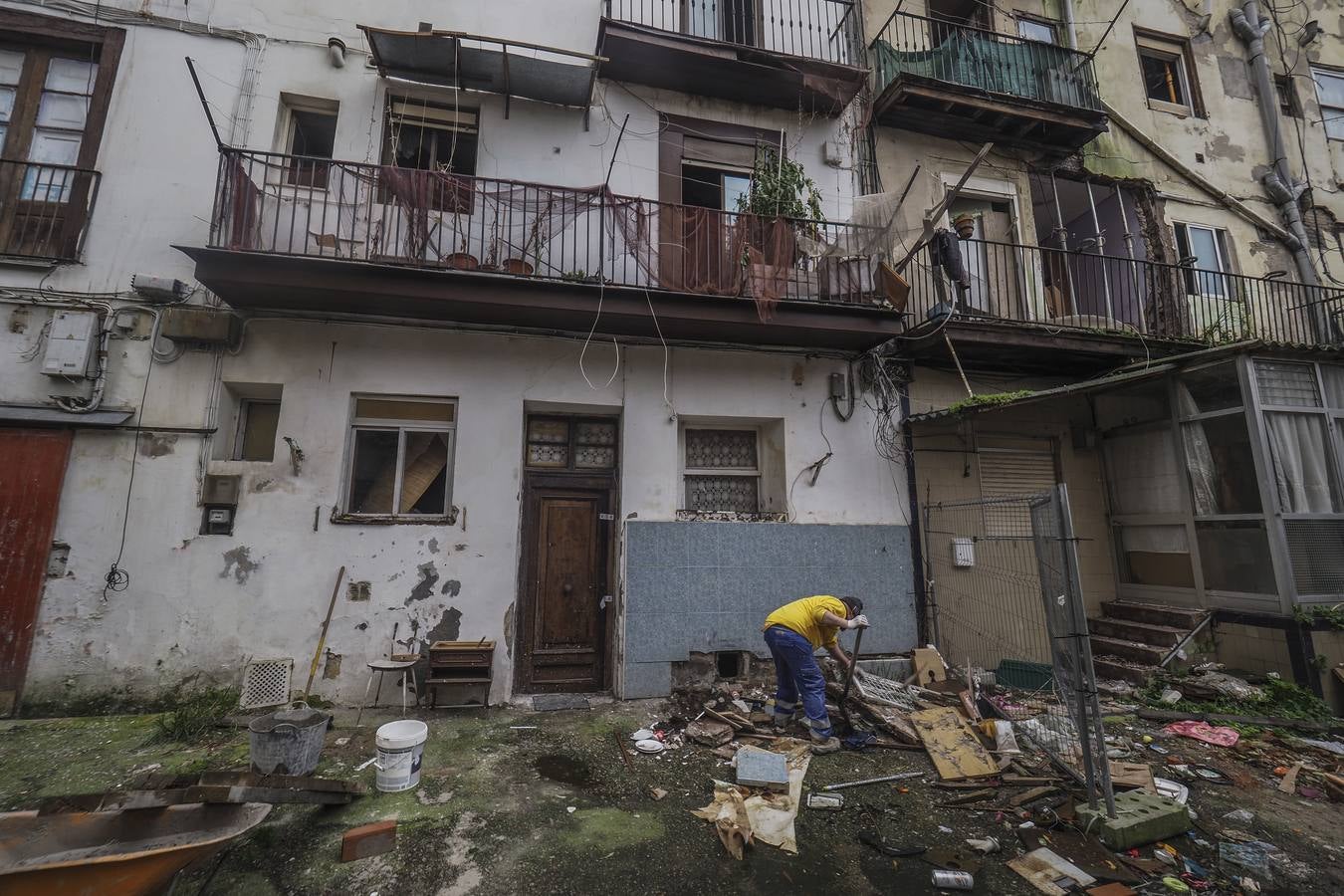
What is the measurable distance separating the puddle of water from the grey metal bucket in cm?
173

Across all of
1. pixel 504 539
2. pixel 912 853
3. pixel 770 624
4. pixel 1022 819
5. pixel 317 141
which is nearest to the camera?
pixel 912 853

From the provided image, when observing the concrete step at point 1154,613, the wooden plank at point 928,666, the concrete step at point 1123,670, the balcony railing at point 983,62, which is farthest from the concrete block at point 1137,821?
the balcony railing at point 983,62

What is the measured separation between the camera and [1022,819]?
3953 millimetres

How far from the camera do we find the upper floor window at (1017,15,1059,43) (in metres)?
9.84

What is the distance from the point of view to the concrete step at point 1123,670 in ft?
21.6

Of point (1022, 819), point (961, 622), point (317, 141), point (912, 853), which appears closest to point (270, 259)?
point (317, 141)

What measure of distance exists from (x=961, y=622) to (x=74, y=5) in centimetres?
1314

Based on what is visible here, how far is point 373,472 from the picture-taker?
652 centimetres

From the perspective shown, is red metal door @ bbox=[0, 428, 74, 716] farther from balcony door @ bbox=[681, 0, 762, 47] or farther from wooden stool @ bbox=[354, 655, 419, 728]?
balcony door @ bbox=[681, 0, 762, 47]

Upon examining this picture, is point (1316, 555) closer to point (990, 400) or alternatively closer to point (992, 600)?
point (992, 600)

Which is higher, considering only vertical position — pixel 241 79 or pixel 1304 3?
pixel 1304 3

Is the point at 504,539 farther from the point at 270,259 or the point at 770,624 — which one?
the point at 270,259

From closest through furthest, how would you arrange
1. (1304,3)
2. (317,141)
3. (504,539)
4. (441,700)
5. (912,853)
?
(912,853), (441,700), (504,539), (317,141), (1304,3)

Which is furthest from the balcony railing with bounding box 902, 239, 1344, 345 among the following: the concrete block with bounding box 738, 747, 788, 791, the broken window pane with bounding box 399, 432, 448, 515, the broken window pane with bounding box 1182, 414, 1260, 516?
the broken window pane with bounding box 399, 432, 448, 515
